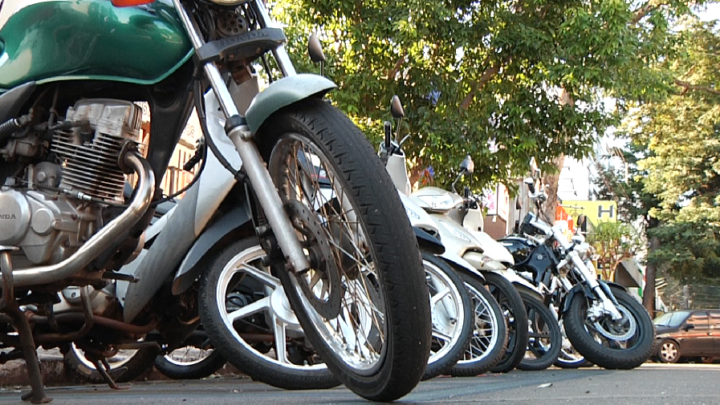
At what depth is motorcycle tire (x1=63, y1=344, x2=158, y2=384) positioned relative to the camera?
4918mm

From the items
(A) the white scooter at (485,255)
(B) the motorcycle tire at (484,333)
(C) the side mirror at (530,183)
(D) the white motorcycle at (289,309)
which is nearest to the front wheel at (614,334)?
(A) the white scooter at (485,255)

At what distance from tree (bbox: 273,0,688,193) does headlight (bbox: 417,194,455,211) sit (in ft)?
13.5

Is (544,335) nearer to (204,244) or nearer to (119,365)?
(119,365)

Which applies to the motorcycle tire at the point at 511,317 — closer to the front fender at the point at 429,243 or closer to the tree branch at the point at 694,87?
the front fender at the point at 429,243

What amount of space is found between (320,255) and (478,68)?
9.77m

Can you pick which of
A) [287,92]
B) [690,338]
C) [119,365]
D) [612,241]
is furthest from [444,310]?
[612,241]

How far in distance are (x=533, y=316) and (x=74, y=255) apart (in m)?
5.63

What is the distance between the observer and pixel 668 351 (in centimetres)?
2177

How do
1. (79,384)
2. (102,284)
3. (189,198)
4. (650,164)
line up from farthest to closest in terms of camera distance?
(650,164) → (79,384) → (189,198) → (102,284)

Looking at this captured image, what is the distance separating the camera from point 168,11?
307cm

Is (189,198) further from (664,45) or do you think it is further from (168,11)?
(664,45)

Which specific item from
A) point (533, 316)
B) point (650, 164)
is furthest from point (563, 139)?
point (650, 164)

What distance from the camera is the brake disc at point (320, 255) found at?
2.72 m

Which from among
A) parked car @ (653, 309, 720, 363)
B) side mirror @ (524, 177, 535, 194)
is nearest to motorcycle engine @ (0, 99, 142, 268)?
side mirror @ (524, 177, 535, 194)
